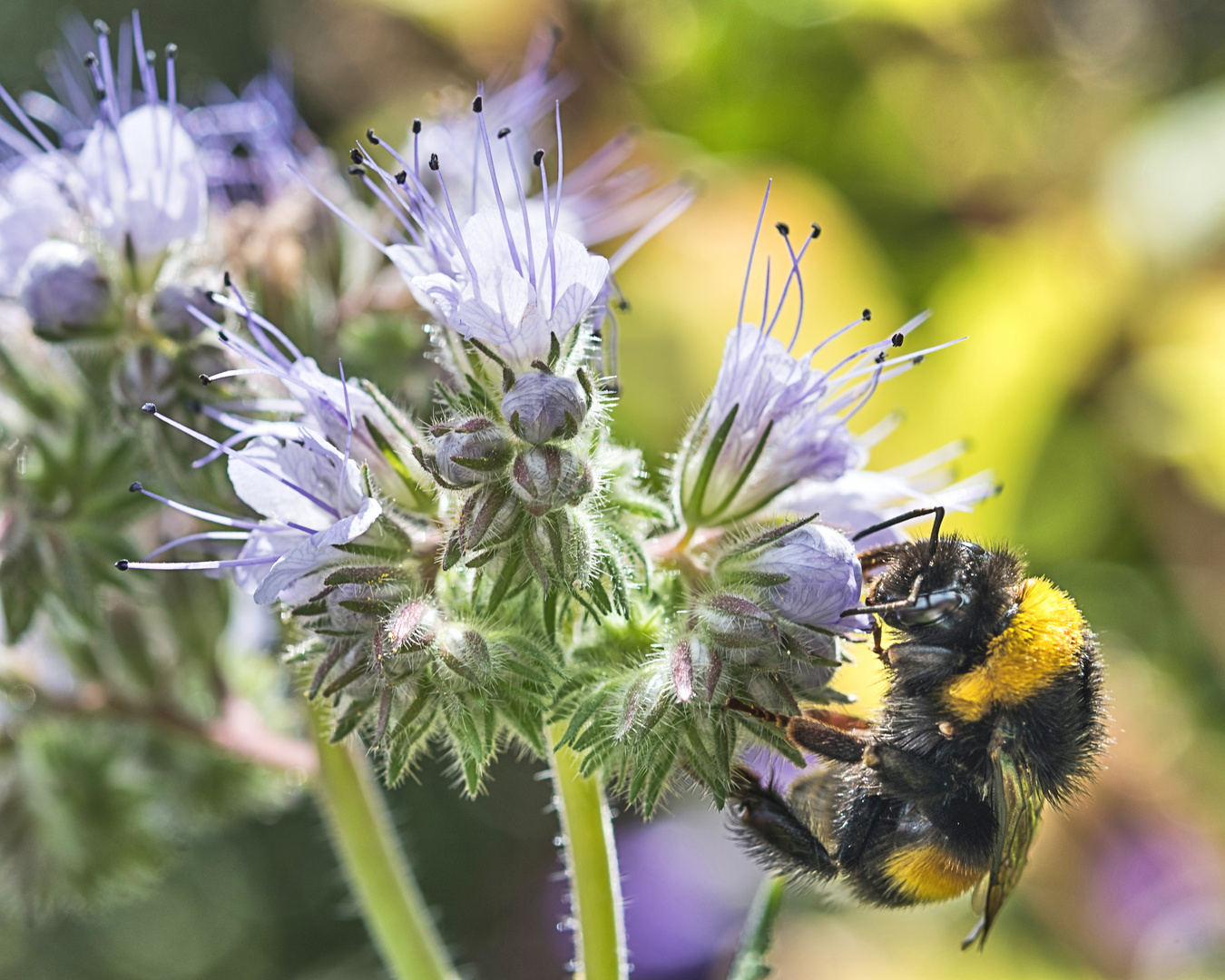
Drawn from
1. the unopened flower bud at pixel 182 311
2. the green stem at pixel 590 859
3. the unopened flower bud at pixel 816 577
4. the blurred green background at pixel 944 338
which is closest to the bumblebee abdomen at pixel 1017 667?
the unopened flower bud at pixel 816 577

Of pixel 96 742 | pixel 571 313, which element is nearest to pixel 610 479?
pixel 571 313

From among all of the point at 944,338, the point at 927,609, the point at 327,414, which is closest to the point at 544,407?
the point at 327,414

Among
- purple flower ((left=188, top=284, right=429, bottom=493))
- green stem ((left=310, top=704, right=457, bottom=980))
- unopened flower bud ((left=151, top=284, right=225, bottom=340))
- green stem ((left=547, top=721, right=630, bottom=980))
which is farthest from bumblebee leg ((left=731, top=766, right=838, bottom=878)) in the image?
unopened flower bud ((left=151, top=284, right=225, bottom=340))

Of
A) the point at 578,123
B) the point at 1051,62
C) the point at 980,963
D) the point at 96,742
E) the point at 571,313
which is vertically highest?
the point at 1051,62

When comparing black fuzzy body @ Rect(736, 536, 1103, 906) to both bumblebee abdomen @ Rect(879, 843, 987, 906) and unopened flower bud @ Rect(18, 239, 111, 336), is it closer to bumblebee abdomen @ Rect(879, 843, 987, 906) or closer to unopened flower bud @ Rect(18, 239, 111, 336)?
bumblebee abdomen @ Rect(879, 843, 987, 906)

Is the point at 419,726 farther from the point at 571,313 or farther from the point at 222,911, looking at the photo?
the point at 222,911
